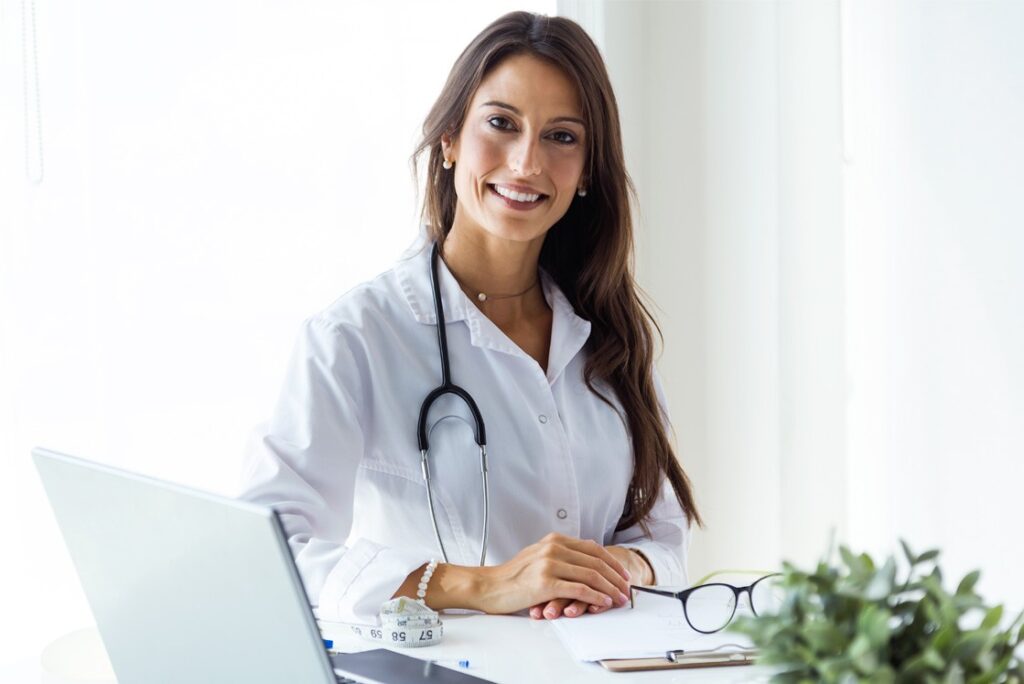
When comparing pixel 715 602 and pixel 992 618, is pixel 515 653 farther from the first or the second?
pixel 992 618

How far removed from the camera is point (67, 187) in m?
1.84

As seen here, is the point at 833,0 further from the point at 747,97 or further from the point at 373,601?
the point at 373,601

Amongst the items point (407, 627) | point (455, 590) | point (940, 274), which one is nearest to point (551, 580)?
point (455, 590)

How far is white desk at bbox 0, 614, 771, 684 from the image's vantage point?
46.8 inches

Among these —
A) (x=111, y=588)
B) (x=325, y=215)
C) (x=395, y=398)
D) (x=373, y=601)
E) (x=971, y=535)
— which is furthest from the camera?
(x=971, y=535)

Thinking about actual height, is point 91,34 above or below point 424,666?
above

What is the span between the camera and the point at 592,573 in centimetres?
146

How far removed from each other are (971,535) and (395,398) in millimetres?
1744

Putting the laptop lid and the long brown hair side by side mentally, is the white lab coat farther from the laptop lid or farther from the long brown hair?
the laptop lid

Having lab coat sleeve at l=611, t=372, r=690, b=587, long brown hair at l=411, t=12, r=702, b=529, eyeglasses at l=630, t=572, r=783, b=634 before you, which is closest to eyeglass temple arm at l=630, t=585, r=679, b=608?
eyeglasses at l=630, t=572, r=783, b=634

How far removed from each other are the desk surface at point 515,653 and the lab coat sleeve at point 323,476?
0.07 metres

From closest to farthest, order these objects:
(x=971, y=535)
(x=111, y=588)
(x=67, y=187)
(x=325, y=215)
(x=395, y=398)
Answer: (x=111, y=588) → (x=395, y=398) → (x=67, y=187) → (x=325, y=215) → (x=971, y=535)

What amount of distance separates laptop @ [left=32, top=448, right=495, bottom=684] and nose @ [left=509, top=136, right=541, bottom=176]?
37.2 inches

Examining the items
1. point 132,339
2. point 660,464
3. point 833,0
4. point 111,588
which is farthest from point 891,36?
point 111,588
